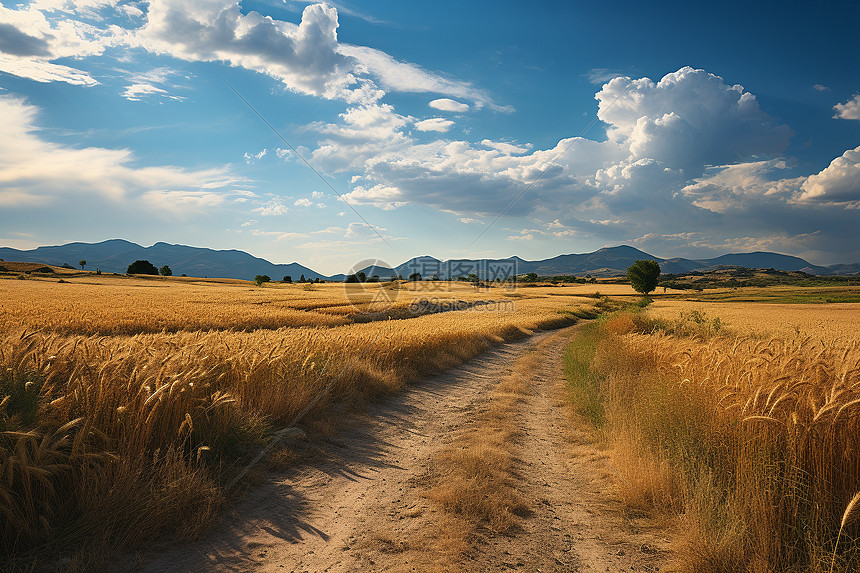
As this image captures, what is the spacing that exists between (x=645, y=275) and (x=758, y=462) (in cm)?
9167

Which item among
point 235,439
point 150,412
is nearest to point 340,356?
point 235,439

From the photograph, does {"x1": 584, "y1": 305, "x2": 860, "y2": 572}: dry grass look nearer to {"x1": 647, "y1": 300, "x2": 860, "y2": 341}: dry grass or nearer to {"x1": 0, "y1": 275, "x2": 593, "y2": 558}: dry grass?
{"x1": 0, "y1": 275, "x2": 593, "y2": 558}: dry grass

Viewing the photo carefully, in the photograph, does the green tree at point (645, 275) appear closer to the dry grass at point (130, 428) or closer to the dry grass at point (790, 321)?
the dry grass at point (790, 321)

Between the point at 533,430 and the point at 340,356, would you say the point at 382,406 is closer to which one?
the point at 340,356

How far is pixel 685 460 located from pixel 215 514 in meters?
5.83

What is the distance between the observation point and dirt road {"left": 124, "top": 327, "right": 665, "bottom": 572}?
403 centimetres

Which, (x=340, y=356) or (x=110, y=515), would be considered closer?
(x=110, y=515)

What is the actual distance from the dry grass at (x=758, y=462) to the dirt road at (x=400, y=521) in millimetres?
604

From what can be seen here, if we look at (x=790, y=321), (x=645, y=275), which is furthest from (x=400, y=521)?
(x=645, y=275)

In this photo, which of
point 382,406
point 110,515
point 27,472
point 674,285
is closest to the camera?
point 27,472

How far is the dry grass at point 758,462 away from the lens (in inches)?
149

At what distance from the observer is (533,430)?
8.59 m

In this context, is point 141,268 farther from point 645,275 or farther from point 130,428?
point 130,428

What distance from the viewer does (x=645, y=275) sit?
85812mm
